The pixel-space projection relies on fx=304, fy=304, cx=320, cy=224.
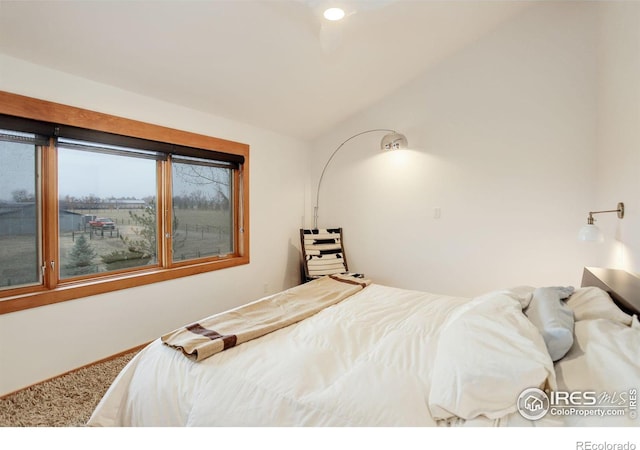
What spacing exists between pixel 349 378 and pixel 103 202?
7.78ft

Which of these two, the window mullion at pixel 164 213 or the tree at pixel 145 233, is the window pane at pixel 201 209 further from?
the tree at pixel 145 233

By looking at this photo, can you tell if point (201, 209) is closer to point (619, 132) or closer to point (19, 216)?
point (19, 216)

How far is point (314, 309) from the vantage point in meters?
1.86

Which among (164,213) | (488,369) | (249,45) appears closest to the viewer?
(488,369)

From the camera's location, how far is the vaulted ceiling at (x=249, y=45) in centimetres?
176

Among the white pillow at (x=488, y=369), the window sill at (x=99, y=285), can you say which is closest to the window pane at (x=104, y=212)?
the window sill at (x=99, y=285)

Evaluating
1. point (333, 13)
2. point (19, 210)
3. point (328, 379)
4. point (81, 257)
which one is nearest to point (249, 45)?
point (333, 13)

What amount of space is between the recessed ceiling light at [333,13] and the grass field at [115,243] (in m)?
2.10

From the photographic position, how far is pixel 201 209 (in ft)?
10.3

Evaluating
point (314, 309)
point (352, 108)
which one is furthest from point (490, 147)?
point (314, 309)

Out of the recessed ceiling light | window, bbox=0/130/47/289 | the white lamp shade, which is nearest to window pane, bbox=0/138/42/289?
window, bbox=0/130/47/289

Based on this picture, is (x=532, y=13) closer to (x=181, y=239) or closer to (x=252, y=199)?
(x=252, y=199)

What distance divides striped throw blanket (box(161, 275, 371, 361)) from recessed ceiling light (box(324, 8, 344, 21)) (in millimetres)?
1838

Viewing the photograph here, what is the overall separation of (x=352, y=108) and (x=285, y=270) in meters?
2.18
